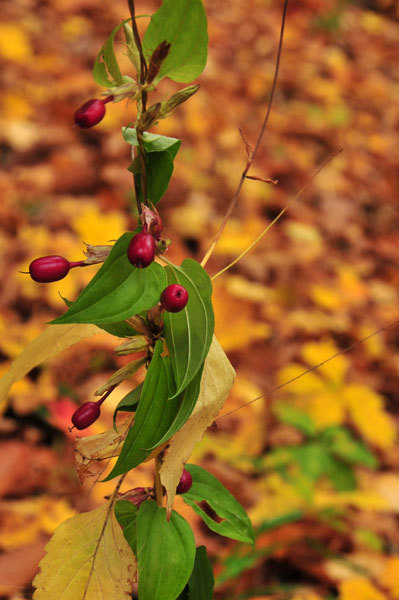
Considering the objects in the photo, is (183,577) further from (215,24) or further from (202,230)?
(215,24)

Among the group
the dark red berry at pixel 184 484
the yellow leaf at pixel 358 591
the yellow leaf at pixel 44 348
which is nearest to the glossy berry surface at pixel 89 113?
the yellow leaf at pixel 44 348

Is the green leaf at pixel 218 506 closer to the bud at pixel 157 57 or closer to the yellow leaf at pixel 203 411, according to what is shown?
the yellow leaf at pixel 203 411

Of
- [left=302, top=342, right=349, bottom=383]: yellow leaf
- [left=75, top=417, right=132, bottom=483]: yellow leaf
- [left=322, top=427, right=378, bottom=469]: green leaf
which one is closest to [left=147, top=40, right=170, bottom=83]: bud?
[left=75, top=417, right=132, bottom=483]: yellow leaf

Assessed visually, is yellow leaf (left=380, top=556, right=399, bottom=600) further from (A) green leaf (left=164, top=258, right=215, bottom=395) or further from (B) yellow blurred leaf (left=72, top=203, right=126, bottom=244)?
(B) yellow blurred leaf (left=72, top=203, right=126, bottom=244)

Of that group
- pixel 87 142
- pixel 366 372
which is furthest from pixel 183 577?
pixel 87 142

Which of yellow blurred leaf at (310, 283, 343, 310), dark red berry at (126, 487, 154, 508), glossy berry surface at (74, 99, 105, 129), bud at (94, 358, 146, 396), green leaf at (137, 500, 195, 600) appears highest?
glossy berry surface at (74, 99, 105, 129)
